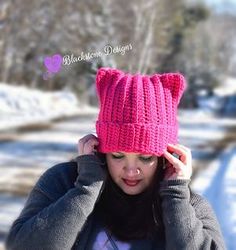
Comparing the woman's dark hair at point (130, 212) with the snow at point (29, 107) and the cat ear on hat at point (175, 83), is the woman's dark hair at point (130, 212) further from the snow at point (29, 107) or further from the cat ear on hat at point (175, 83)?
the snow at point (29, 107)

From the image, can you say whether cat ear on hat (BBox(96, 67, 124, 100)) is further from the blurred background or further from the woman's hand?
the blurred background

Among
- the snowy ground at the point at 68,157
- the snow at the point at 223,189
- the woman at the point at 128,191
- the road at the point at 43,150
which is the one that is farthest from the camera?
the road at the point at 43,150

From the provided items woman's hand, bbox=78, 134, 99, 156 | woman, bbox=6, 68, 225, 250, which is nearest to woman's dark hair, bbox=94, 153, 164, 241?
woman, bbox=6, 68, 225, 250

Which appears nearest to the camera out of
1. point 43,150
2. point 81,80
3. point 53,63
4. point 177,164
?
point 177,164

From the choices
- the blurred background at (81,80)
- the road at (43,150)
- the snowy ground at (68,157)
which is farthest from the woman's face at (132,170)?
the road at (43,150)

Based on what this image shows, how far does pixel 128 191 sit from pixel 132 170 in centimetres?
8

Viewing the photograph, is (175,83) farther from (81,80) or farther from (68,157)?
(81,80)

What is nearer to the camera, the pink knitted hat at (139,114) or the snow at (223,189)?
the pink knitted hat at (139,114)

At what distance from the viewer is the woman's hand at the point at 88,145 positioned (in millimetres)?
2221

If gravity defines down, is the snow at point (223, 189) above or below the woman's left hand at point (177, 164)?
below

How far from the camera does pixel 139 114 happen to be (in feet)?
7.17

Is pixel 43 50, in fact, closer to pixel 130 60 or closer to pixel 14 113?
pixel 14 113

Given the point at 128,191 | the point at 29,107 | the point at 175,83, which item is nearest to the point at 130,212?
the point at 128,191

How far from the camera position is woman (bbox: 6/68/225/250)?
214 cm
